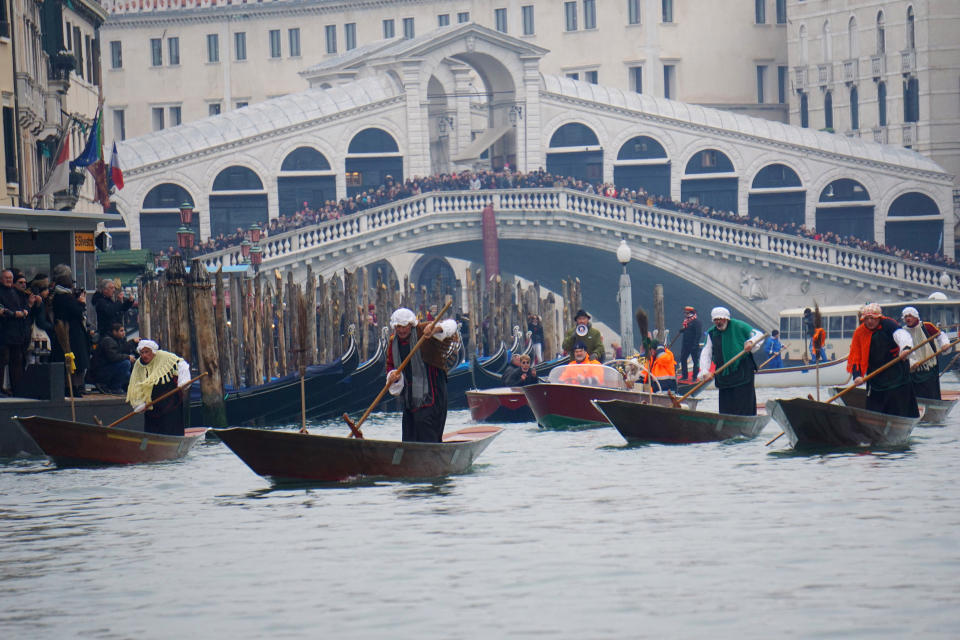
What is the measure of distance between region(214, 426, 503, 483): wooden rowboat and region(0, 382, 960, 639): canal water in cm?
16

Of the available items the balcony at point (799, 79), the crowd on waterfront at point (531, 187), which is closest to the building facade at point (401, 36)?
the balcony at point (799, 79)

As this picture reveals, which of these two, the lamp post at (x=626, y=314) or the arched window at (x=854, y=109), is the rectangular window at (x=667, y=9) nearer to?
the arched window at (x=854, y=109)

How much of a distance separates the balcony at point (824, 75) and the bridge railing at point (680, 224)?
37.6 ft

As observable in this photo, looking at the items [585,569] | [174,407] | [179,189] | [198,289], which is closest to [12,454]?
[174,407]

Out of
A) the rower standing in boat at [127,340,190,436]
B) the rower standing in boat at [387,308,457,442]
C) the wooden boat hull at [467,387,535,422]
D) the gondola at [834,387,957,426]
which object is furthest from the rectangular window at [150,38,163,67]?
the rower standing in boat at [387,308,457,442]

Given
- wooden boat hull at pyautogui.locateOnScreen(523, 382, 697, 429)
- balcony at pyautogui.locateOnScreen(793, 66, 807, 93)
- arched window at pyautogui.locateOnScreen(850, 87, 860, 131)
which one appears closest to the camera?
wooden boat hull at pyautogui.locateOnScreen(523, 382, 697, 429)

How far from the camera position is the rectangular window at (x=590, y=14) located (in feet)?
197

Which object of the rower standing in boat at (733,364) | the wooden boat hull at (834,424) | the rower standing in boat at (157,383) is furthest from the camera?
the rower standing in boat at (733,364)

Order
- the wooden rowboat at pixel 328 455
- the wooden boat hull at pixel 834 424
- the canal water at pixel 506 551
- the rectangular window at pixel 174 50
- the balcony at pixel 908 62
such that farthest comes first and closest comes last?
the rectangular window at pixel 174 50 < the balcony at pixel 908 62 < the wooden boat hull at pixel 834 424 < the wooden rowboat at pixel 328 455 < the canal water at pixel 506 551

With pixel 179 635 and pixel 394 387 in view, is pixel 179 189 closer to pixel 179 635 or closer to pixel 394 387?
pixel 394 387

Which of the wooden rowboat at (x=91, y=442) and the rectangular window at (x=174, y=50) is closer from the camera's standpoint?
the wooden rowboat at (x=91, y=442)

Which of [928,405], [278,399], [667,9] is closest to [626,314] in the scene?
[278,399]

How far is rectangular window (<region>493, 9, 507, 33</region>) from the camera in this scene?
61281mm

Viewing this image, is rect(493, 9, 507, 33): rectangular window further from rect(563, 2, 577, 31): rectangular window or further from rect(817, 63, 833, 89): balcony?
rect(817, 63, 833, 89): balcony
